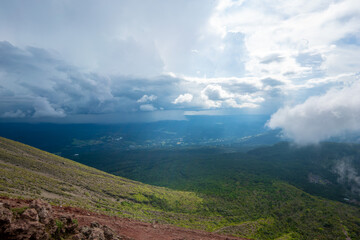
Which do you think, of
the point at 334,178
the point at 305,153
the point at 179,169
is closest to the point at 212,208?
the point at 179,169

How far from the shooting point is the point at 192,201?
66312mm

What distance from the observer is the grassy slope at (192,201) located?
37.9 metres

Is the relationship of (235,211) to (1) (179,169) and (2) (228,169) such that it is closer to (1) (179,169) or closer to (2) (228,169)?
(2) (228,169)

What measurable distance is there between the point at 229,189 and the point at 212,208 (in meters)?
31.7

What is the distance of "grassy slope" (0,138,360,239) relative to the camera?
1491 inches

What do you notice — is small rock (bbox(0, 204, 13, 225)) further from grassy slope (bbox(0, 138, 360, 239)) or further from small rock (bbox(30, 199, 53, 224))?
grassy slope (bbox(0, 138, 360, 239))

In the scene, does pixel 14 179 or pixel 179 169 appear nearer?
pixel 14 179

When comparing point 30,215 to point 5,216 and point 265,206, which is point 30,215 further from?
point 265,206

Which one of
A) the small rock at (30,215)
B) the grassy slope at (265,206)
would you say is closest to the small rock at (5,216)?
the small rock at (30,215)

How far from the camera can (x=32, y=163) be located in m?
54.1

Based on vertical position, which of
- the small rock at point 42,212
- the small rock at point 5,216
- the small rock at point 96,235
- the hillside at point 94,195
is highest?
the small rock at point 5,216

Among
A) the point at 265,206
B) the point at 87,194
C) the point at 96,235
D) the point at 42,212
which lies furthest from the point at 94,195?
the point at 265,206

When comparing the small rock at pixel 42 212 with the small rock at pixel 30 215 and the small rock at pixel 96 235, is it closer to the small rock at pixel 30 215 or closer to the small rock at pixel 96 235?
the small rock at pixel 30 215

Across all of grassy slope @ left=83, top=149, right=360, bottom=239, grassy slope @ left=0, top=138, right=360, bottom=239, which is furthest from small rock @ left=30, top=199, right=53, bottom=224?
grassy slope @ left=83, top=149, right=360, bottom=239
